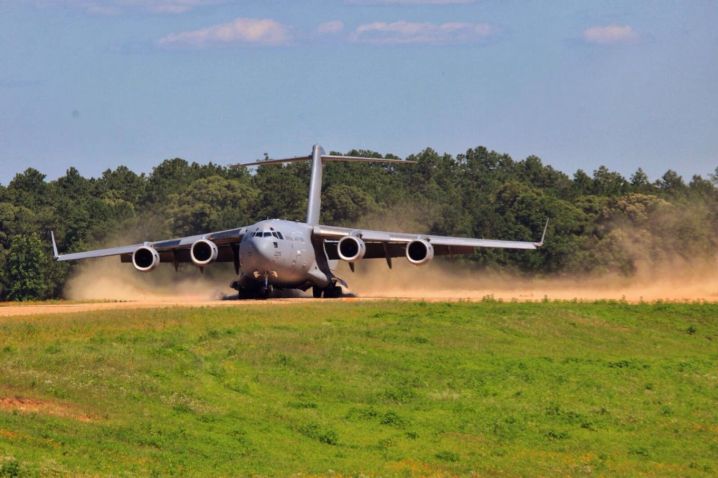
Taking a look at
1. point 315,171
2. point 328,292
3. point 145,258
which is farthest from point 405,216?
point 145,258

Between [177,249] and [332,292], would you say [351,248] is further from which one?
[177,249]

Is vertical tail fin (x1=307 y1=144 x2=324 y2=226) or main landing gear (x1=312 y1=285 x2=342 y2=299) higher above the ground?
vertical tail fin (x1=307 y1=144 x2=324 y2=226)

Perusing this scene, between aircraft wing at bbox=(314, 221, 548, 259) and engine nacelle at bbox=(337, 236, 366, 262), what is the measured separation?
0.52 meters

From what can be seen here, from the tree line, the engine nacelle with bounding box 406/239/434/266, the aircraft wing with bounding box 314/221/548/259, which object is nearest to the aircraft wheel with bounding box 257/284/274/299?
the aircraft wing with bounding box 314/221/548/259

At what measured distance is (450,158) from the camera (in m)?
154

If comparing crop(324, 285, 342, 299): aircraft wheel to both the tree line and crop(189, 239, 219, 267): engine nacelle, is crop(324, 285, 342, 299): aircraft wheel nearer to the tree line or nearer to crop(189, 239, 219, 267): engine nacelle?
crop(189, 239, 219, 267): engine nacelle

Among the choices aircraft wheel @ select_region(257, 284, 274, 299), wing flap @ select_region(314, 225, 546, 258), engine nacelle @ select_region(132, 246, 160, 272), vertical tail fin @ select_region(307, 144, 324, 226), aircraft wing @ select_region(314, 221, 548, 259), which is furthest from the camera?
vertical tail fin @ select_region(307, 144, 324, 226)

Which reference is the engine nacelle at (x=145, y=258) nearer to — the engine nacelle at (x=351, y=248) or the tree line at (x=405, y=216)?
the engine nacelle at (x=351, y=248)

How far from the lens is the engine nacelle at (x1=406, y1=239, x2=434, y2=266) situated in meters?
49.4

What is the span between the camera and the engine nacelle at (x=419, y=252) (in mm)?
49406

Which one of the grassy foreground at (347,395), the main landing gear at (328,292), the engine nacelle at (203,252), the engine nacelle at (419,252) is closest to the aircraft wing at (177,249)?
the engine nacelle at (203,252)

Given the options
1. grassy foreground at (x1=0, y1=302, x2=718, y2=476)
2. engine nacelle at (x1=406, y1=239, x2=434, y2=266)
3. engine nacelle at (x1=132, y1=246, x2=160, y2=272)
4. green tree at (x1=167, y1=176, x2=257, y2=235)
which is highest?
green tree at (x1=167, y1=176, x2=257, y2=235)

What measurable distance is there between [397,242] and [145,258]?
386 inches

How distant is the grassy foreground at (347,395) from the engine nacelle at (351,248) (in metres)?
8.24
